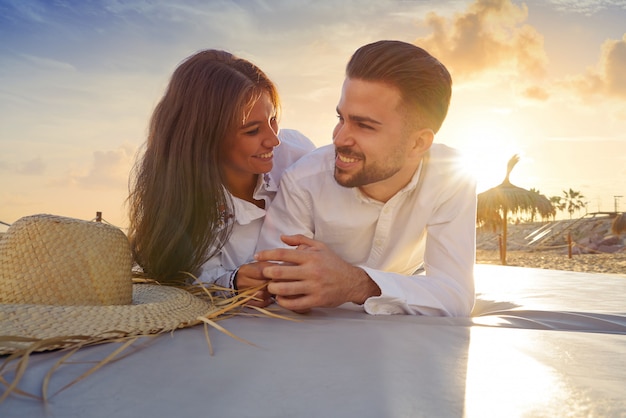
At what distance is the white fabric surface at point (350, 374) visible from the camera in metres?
1.08

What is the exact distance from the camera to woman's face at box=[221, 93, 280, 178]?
285 cm

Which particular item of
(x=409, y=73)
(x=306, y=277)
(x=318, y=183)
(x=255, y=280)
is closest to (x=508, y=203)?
(x=409, y=73)

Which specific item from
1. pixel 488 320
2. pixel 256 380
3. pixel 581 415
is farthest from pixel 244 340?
pixel 488 320

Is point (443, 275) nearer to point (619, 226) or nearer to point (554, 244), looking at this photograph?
point (619, 226)

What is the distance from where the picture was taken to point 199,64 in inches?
121

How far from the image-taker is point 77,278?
73.3 inches

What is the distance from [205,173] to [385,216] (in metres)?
0.97

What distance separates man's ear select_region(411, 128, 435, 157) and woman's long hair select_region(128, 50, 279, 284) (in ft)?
3.02

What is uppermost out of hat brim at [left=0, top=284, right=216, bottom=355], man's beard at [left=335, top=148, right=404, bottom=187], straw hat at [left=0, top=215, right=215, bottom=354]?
Result: man's beard at [left=335, top=148, right=404, bottom=187]

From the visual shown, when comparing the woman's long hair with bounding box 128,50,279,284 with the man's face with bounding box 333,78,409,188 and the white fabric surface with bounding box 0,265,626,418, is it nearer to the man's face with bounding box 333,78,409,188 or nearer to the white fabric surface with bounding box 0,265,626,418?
the man's face with bounding box 333,78,409,188

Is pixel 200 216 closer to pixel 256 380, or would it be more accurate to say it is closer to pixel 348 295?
pixel 348 295

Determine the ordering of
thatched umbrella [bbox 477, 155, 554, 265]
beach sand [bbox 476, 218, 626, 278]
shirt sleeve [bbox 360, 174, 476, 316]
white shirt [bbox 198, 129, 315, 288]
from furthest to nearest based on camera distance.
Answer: beach sand [bbox 476, 218, 626, 278], thatched umbrella [bbox 477, 155, 554, 265], white shirt [bbox 198, 129, 315, 288], shirt sleeve [bbox 360, 174, 476, 316]

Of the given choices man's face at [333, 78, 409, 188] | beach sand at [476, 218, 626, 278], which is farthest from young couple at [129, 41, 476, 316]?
beach sand at [476, 218, 626, 278]

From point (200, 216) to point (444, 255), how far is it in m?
1.24
